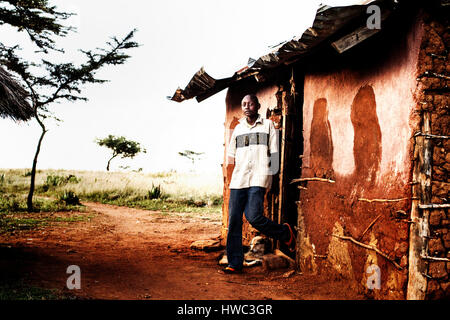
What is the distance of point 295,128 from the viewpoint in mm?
4691

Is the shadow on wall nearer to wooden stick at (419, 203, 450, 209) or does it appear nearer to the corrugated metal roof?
wooden stick at (419, 203, 450, 209)

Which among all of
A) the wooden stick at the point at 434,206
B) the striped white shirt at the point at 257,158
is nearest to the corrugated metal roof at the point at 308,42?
the striped white shirt at the point at 257,158

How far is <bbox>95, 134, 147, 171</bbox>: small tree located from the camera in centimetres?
3247

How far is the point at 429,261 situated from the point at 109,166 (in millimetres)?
33857

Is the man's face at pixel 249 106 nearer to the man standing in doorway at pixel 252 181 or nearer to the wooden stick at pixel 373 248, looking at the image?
the man standing in doorway at pixel 252 181

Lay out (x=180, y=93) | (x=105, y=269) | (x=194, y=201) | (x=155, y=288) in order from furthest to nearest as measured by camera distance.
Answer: (x=194, y=201), (x=180, y=93), (x=105, y=269), (x=155, y=288)

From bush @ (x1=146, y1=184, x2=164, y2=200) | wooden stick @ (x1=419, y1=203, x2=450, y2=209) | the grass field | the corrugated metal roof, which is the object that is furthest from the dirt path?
bush @ (x1=146, y1=184, x2=164, y2=200)

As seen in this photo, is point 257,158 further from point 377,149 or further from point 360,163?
point 377,149

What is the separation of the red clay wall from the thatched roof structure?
457 cm

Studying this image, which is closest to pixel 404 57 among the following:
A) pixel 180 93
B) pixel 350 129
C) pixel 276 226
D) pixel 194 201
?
pixel 350 129

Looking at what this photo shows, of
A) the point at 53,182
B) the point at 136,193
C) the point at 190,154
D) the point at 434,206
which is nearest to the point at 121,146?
the point at 190,154

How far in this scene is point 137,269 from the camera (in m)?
4.25

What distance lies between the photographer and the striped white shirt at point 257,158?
4.12 meters
